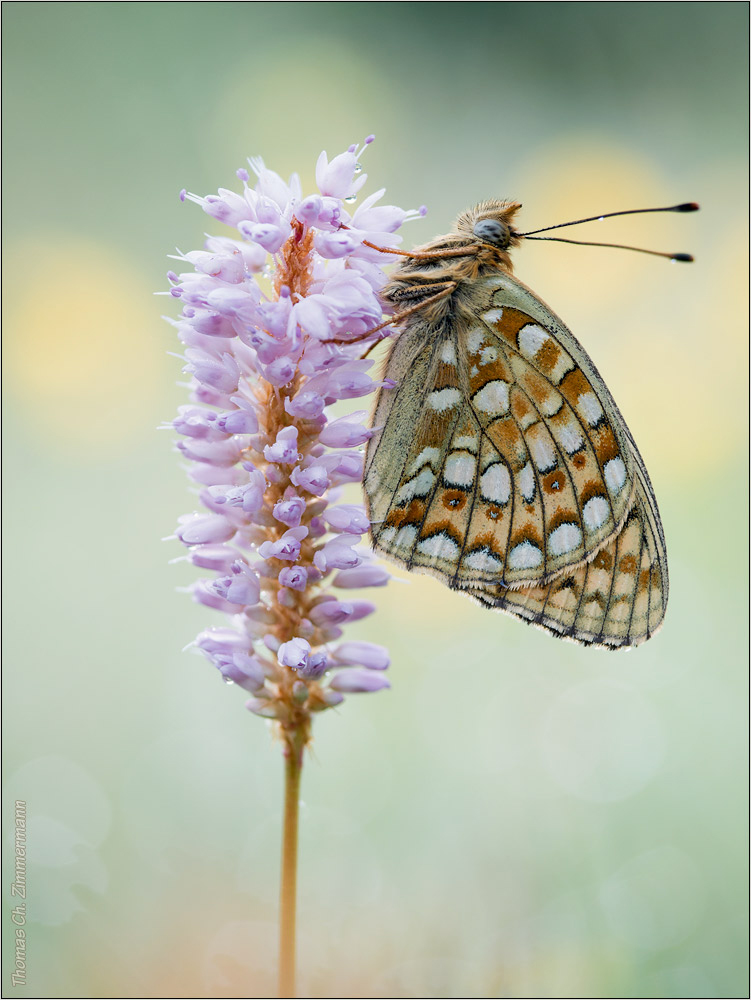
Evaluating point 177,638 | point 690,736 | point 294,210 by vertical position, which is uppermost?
point 294,210

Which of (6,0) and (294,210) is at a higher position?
(6,0)

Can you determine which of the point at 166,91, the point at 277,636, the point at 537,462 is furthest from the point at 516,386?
the point at 166,91

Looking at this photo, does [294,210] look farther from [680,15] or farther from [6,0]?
[680,15]

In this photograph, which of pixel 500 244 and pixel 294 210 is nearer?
pixel 294 210

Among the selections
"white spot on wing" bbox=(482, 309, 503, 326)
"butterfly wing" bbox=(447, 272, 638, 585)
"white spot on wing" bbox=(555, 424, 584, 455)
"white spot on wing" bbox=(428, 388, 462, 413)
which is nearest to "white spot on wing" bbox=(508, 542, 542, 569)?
"butterfly wing" bbox=(447, 272, 638, 585)

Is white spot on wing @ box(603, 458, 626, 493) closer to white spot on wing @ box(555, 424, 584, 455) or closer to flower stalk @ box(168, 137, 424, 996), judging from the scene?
white spot on wing @ box(555, 424, 584, 455)

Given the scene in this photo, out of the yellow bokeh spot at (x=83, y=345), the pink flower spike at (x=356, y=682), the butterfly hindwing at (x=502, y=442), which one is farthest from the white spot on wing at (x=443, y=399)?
the yellow bokeh spot at (x=83, y=345)

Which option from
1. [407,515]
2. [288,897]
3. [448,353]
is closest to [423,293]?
[448,353]
